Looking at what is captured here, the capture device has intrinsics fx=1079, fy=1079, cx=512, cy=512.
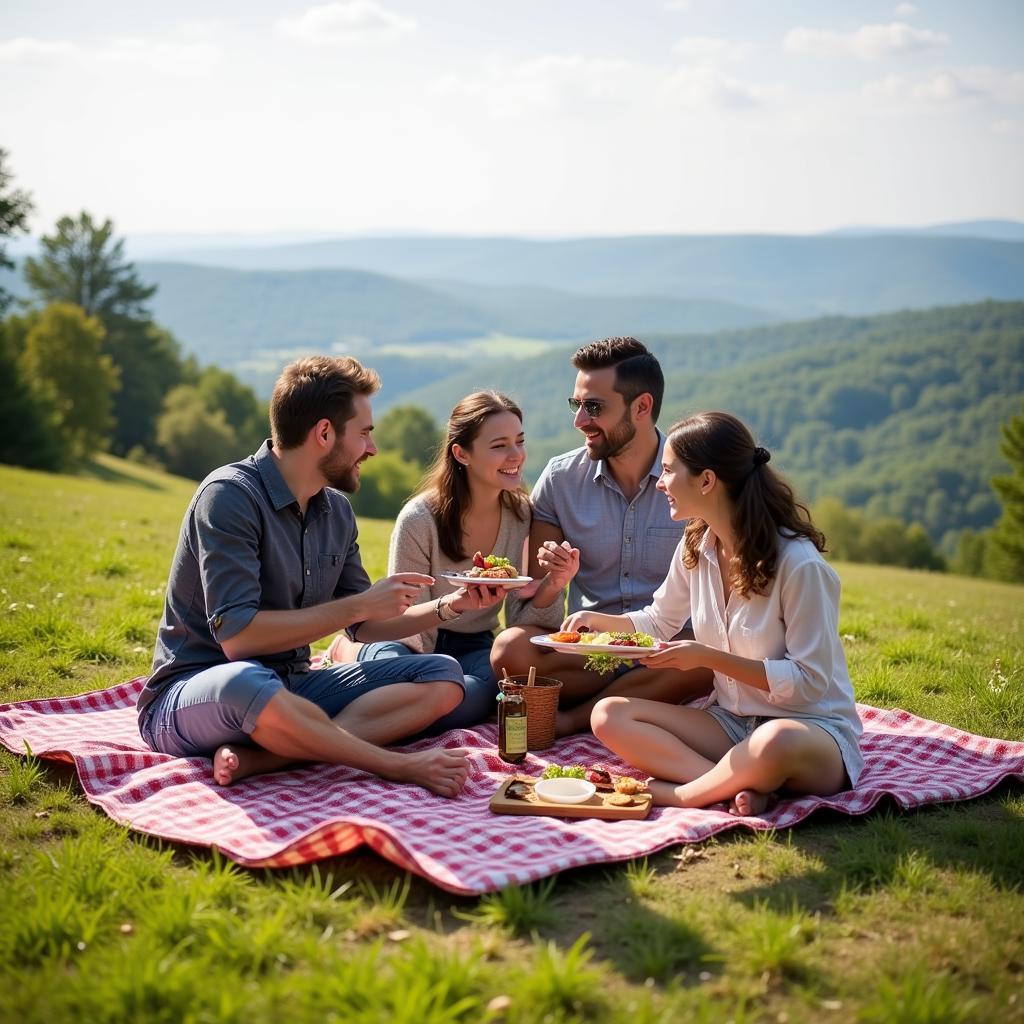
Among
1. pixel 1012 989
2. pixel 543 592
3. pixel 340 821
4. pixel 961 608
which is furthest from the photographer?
pixel 961 608

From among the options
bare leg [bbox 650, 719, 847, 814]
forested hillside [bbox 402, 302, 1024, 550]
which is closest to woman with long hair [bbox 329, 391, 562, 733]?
bare leg [bbox 650, 719, 847, 814]

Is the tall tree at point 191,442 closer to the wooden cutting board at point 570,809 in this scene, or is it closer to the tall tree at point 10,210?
the tall tree at point 10,210

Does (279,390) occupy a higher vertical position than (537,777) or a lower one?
higher

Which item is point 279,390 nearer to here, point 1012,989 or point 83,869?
point 83,869


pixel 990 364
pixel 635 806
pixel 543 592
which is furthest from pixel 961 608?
pixel 990 364

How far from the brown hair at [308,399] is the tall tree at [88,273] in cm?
6931

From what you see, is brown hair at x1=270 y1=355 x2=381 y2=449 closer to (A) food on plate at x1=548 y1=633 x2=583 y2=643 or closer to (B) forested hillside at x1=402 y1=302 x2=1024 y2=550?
(A) food on plate at x1=548 y1=633 x2=583 y2=643

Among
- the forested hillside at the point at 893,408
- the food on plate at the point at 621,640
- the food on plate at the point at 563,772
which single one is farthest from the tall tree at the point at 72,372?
the forested hillside at the point at 893,408

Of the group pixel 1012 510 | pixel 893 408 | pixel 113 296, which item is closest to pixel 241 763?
pixel 1012 510

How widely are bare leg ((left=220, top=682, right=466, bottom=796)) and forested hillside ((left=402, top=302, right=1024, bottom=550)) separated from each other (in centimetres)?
11721

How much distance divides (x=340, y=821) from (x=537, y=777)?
4.74 feet

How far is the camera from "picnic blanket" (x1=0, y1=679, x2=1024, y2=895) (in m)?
4.12

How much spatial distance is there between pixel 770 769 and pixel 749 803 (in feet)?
0.58

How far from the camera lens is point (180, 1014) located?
10.3 ft
